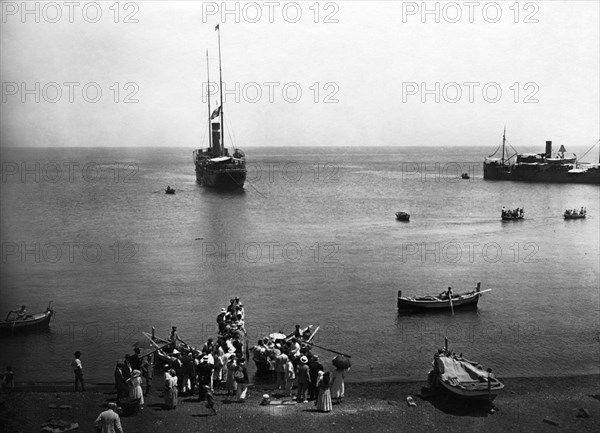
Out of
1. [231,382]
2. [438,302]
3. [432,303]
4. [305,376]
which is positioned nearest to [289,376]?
[305,376]

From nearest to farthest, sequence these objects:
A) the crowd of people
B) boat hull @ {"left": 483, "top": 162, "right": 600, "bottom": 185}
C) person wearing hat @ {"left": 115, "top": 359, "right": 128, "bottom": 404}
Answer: the crowd of people
person wearing hat @ {"left": 115, "top": 359, "right": 128, "bottom": 404}
boat hull @ {"left": 483, "top": 162, "right": 600, "bottom": 185}

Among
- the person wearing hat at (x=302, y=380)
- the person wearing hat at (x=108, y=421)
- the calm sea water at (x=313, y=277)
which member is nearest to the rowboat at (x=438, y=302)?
the calm sea water at (x=313, y=277)

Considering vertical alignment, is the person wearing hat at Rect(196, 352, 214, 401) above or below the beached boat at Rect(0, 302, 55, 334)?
above

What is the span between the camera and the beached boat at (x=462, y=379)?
70.1 feet

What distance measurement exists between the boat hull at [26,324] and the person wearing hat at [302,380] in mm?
18911

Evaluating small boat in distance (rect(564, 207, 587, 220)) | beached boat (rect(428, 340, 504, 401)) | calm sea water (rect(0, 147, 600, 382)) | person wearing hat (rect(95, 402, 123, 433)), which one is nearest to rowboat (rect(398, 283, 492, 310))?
calm sea water (rect(0, 147, 600, 382))

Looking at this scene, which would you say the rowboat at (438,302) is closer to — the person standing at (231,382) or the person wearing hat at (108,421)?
the person standing at (231,382)

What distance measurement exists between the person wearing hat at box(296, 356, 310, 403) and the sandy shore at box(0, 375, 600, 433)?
1.72 feet

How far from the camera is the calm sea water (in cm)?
3192

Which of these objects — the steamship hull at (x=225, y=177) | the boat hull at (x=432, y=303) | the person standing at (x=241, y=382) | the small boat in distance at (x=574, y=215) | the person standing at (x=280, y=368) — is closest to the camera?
the person standing at (x=241, y=382)

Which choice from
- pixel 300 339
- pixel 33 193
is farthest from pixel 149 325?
pixel 33 193

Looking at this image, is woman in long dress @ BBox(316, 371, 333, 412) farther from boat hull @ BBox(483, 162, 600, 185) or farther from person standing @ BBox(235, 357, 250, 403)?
boat hull @ BBox(483, 162, 600, 185)

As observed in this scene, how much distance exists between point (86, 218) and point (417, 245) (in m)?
50.5

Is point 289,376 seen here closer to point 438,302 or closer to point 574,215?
point 438,302
